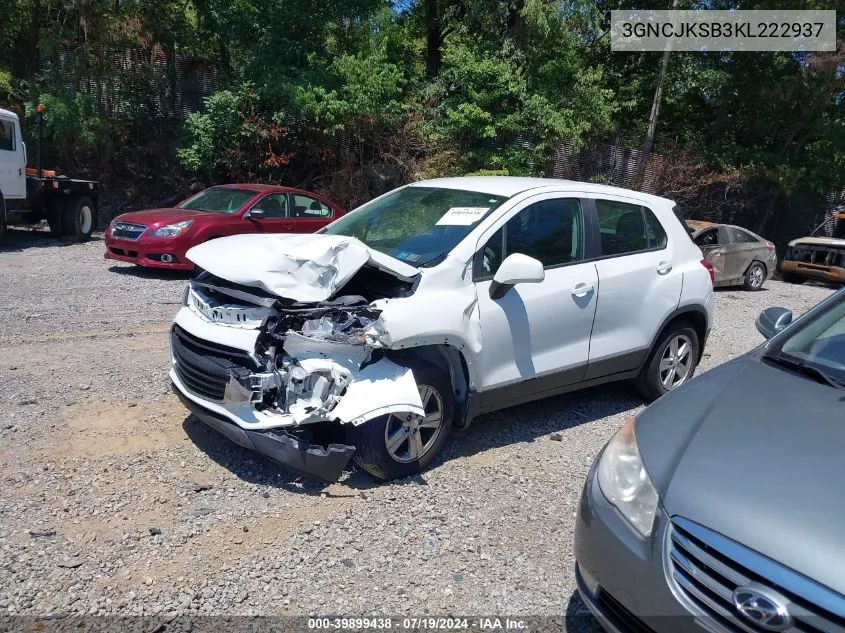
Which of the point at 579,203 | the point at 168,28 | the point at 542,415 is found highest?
the point at 168,28

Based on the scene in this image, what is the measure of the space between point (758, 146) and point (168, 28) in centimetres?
1609

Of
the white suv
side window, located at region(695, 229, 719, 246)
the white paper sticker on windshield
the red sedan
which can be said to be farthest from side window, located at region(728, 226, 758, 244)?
the white paper sticker on windshield

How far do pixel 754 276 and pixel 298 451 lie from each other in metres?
12.8

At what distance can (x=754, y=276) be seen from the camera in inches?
549

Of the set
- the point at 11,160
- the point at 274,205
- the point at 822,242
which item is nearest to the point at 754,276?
the point at 822,242

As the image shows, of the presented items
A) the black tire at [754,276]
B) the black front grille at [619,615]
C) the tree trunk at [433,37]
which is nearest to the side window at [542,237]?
the black front grille at [619,615]

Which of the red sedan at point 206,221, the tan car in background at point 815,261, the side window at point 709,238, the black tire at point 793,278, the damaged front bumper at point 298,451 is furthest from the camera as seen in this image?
the black tire at point 793,278

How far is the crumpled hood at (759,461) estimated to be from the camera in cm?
207

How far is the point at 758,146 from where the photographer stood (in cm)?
1947

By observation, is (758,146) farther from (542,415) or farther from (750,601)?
(750,601)

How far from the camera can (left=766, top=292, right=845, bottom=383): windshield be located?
3113 millimetres

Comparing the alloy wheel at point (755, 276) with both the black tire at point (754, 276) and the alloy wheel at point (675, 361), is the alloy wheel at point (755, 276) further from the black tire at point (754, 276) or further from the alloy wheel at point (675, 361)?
the alloy wheel at point (675, 361)

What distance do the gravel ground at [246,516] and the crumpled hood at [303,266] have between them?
1152mm

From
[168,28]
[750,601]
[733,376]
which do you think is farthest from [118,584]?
[168,28]
